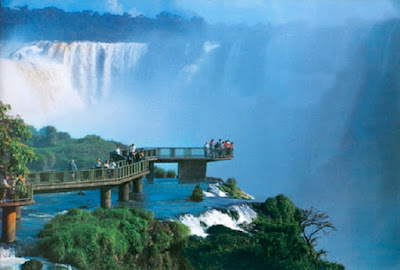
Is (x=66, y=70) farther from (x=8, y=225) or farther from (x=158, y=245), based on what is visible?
(x=8, y=225)

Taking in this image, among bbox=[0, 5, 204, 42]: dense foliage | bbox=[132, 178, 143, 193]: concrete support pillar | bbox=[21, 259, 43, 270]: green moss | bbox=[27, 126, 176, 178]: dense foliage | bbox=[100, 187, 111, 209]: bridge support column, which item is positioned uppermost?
bbox=[0, 5, 204, 42]: dense foliage

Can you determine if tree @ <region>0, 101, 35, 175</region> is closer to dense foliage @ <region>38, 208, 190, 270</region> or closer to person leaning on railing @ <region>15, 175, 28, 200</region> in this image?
person leaning on railing @ <region>15, 175, 28, 200</region>

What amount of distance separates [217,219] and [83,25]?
247 inches

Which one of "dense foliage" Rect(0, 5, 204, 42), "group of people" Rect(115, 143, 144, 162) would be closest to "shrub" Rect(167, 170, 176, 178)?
"group of people" Rect(115, 143, 144, 162)

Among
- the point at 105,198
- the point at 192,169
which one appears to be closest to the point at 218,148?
the point at 192,169

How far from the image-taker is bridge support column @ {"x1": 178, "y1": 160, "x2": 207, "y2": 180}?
23016 millimetres

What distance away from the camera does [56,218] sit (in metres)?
17.2

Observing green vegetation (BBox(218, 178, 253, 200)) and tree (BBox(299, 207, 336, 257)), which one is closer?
tree (BBox(299, 207, 336, 257))

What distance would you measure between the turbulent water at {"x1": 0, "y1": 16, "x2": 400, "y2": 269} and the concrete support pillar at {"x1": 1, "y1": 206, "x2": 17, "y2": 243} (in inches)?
238

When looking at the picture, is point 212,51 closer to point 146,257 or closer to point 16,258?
point 146,257

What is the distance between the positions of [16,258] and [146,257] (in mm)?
2905

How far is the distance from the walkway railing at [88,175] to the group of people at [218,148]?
6.53ft

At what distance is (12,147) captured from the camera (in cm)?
1688

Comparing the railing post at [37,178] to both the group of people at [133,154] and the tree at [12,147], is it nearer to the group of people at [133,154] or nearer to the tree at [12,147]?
the tree at [12,147]
